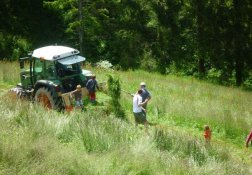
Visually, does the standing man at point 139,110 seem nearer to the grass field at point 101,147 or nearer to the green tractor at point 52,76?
the grass field at point 101,147

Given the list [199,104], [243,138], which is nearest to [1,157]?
[243,138]

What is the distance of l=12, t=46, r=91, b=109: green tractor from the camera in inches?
580

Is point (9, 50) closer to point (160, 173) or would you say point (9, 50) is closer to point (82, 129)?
point (82, 129)

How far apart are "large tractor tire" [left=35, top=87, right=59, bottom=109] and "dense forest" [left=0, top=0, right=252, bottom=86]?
17.0 metres

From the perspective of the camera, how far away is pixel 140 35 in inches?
1414

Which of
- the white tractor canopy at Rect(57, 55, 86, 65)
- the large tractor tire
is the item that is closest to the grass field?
the large tractor tire

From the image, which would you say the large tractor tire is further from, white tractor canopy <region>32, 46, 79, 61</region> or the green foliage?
the green foliage

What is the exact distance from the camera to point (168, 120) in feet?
53.1

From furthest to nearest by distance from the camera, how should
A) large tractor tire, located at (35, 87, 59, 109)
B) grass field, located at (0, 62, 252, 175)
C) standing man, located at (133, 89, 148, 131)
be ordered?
large tractor tire, located at (35, 87, 59, 109) < standing man, located at (133, 89, 148, 131) < grass field, located at (0, 62, 252, 175)

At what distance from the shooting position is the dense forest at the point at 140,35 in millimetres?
32406

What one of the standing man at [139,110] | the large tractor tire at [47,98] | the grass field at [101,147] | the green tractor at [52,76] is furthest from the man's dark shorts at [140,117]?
the large tractor tire at [47,98]

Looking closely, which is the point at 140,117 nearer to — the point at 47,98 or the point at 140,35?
the point at 47,98

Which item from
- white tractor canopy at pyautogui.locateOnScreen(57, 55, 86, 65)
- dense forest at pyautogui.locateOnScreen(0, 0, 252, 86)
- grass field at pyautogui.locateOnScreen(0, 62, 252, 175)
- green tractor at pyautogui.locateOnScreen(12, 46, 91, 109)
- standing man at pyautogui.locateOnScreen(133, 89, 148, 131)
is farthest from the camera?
dense forest at pyautogui.locateOnScreen(0, 0, 252, 86)

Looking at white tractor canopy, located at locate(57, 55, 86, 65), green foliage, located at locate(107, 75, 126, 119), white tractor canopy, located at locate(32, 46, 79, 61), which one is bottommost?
green foliage, located at locate(107, 75, 126, 119)
